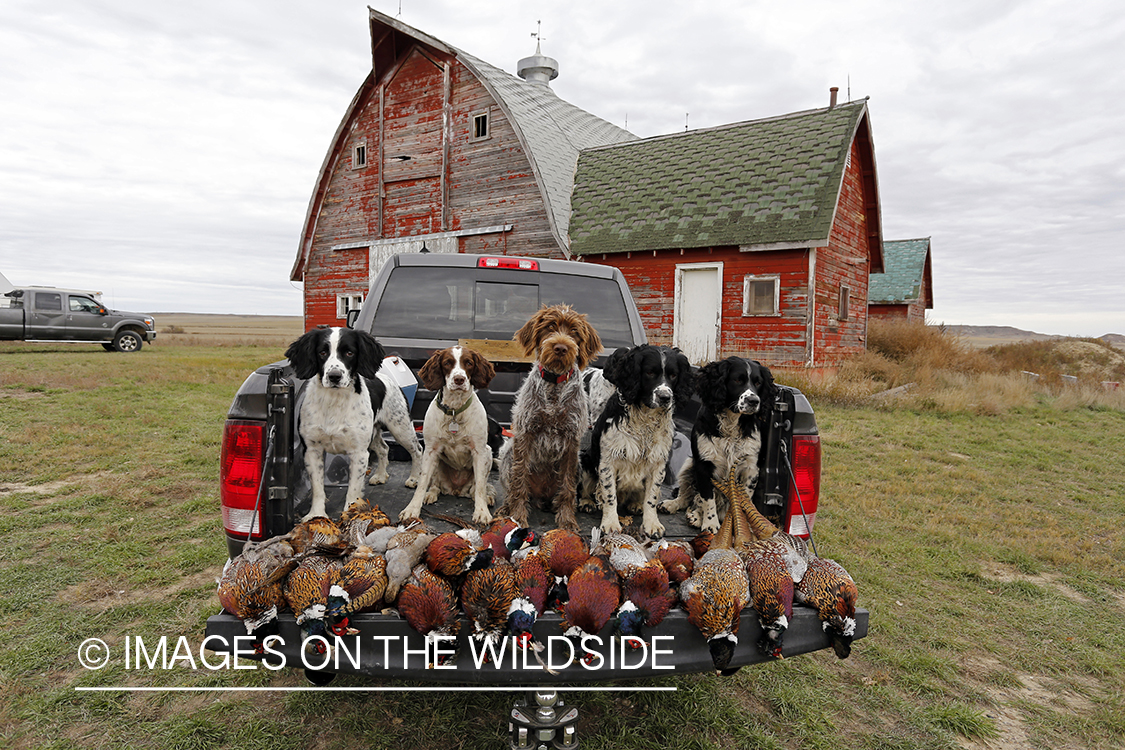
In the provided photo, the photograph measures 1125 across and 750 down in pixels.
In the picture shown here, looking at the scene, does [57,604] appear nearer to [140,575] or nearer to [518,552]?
[140,575]

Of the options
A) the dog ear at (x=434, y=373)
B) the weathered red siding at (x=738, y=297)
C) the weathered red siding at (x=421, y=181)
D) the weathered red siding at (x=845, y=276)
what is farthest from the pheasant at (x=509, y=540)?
the weathered red siding at (x=421, y=181)

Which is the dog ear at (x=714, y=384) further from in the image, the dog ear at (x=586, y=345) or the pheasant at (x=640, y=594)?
the pheasant at (x=640, y=594)

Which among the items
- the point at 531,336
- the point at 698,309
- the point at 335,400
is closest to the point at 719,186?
the point at 698,309

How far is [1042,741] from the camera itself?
9.93ft

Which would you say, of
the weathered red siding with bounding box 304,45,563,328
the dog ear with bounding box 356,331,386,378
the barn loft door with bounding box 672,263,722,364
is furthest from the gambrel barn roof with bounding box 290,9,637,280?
the dog ear with bounding box 356,331,386,378

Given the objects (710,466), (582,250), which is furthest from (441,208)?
(710,466)

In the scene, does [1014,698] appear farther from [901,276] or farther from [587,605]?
[901,276]

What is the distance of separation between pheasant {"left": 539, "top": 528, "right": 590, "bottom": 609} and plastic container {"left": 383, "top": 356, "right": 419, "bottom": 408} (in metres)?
2.03

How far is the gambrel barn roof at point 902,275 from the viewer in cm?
3153

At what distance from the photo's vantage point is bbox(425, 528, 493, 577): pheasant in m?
2.21

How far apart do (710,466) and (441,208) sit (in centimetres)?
1767

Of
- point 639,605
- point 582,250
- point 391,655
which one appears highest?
point 582,250

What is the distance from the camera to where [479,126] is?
61.1 ft

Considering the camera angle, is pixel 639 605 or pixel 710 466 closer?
pixel 639 605
